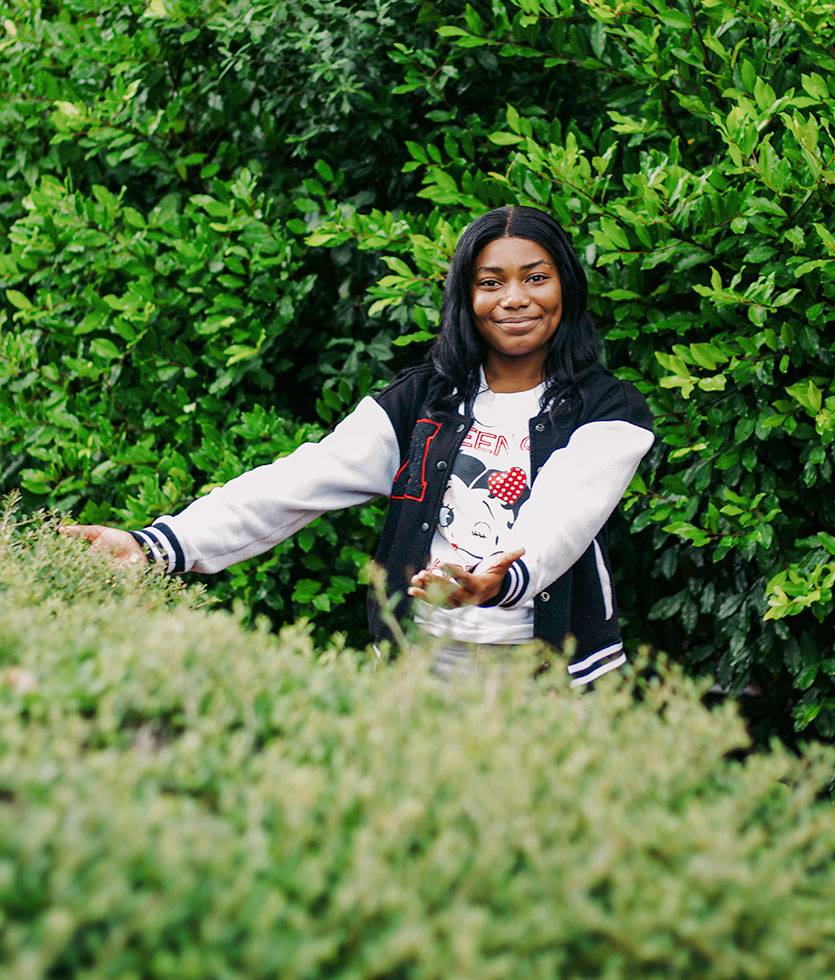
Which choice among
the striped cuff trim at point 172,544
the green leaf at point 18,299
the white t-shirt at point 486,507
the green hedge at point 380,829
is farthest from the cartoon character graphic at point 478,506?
the green leaf at point 18,299

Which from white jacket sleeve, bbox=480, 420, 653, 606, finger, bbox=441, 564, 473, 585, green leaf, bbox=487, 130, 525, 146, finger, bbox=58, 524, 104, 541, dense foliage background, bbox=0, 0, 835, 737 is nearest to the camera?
finger, bbox=441, 564, 473, 585

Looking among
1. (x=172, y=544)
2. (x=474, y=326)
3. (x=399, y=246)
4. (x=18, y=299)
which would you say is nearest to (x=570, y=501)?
(x=474, y=326)

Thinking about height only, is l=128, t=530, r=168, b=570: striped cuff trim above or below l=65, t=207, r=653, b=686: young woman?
below

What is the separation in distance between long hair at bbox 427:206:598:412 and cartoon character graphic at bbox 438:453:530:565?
23cm

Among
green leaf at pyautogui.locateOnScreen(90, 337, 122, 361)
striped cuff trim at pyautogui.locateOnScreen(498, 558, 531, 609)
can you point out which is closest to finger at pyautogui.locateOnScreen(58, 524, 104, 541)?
striped cuff trim at pyautogui.locateOnScreen(498, 558, 531, 609)

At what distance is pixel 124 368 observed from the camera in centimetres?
454

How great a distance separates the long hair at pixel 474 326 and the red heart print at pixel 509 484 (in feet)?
0.83

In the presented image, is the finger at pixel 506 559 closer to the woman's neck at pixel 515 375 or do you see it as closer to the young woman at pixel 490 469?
the young woman at pixel 490 469

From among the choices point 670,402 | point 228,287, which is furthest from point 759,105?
point 228,287

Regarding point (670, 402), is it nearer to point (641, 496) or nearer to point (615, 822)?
point (641, 496)

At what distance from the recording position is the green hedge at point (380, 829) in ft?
4.07

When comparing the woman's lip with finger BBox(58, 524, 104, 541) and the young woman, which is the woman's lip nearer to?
the young woman

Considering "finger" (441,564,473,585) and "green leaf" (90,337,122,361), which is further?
"green leaf" (90,337,122,361)

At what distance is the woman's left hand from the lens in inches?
95.1
